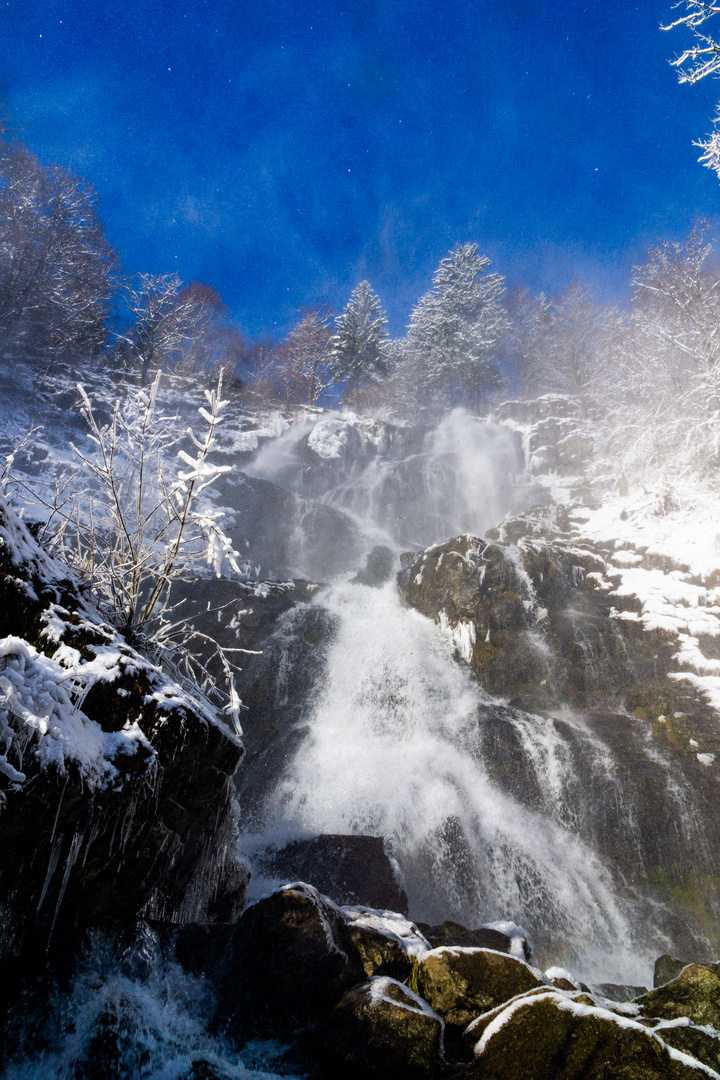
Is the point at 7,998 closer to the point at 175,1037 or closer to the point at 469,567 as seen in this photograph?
the point at 175,1037

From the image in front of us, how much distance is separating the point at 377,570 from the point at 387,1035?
17075mm

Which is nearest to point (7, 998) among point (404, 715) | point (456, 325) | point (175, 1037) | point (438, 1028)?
point (175, 1037)

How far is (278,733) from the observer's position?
12.7 metres

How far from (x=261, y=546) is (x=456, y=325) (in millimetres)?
24421

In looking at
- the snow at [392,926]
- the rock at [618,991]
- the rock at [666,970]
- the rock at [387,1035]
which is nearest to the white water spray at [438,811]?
the rock at [618,991]

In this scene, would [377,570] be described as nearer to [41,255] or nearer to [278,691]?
[278,691]

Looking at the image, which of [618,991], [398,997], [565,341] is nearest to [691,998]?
[398,997]

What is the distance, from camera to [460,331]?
117 ft

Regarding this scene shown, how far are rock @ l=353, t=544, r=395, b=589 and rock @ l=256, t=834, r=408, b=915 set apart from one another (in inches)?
433

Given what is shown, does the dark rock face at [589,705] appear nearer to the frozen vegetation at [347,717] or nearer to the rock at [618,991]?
the frozen vegetation at [347,717]

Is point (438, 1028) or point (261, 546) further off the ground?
point (261, 546)

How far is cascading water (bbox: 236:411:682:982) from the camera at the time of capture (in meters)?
8.84

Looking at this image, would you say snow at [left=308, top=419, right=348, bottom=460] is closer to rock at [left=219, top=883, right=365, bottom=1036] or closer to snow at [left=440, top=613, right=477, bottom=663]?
snow at [left=440, top=613, right=477, bottom=663]

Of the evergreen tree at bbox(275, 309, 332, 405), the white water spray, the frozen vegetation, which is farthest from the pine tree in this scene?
the white water spray
